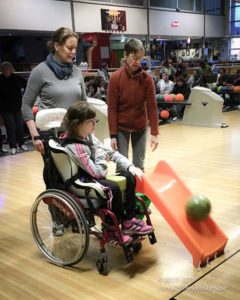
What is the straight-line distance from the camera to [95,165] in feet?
8.47

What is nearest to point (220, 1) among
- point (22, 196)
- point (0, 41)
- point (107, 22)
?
point (107, 22)

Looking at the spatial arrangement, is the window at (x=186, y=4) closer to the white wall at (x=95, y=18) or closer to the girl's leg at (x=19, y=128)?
the white wall at (x=95, y=18)

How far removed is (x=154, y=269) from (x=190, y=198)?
0.51 meters

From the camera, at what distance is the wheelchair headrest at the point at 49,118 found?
2605 mm

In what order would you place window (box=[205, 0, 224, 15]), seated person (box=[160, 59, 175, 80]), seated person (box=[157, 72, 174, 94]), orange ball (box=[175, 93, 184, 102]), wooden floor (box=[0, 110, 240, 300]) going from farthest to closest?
1. window (box=[205, 0, 224, 15])
2. seated person (box=[160, 59, 175, 80])
3. seated person (box=[157, 72, 174, 94])
4. orange ball (box=[175, 93, 184, 102])
5. wooden floor (box=[0, 110, 240, 300])

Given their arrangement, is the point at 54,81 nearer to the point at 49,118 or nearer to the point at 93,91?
the point at 49,118

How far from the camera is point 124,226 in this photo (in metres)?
2.47

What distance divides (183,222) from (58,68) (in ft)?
4.26

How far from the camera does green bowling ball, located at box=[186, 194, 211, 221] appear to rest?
2568 millimetres

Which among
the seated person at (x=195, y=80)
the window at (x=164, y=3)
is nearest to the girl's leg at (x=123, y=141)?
the seated person at (x=195, y=80)

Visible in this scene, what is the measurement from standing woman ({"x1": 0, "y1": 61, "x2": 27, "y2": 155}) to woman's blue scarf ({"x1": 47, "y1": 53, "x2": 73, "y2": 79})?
11.8ft

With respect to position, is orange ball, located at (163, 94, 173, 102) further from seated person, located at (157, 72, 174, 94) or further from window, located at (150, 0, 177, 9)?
window, located at (150, 0, 177, 9)

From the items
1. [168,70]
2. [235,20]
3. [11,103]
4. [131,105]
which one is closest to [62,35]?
[131,105]

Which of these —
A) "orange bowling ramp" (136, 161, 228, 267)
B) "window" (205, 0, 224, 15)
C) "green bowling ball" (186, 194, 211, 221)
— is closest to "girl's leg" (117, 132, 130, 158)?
"orange bowling ramp" (136, 161, 228, 267)
